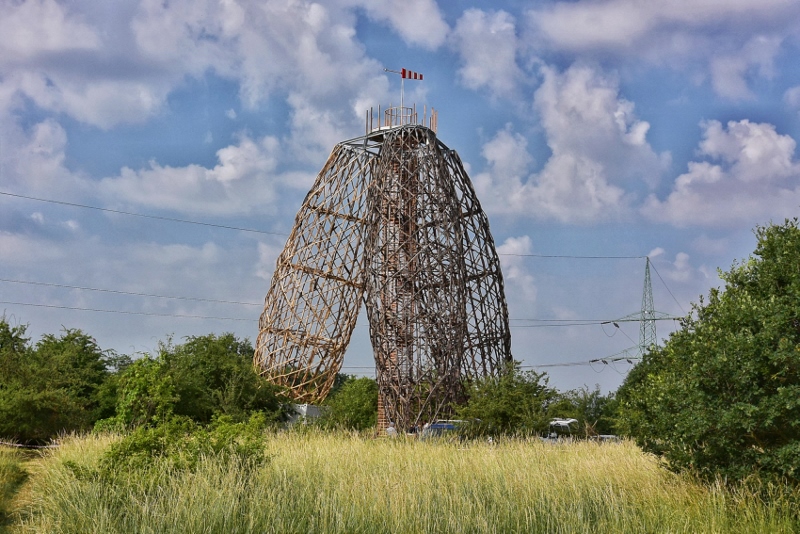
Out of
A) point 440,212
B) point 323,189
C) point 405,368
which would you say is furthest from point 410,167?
point 405,368

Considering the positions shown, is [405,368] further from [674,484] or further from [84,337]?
[674,484]

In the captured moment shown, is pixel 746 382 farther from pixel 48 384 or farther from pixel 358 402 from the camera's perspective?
pixel 358 402

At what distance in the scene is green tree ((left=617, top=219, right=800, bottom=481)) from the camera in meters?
9.59

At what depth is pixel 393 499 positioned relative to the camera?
980cm

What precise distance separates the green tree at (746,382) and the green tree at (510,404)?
11428 mm

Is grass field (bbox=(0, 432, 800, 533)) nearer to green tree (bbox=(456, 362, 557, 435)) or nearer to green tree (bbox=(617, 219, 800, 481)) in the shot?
green tree (bbox=(617, 219, 800, 481))

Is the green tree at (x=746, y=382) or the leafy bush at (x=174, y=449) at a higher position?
the green tree at (x=746, y=382)

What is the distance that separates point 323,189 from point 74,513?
2376 centimetres

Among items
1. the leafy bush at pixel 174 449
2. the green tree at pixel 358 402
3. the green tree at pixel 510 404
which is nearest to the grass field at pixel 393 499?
the leafy bush at pixel 174 449

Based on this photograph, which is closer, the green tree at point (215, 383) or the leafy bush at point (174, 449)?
the leafy bush at point (174, 449)

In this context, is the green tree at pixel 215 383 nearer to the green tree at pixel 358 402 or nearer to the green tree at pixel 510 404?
the green tree at pixel 358 402

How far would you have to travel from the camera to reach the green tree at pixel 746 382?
9.59 m

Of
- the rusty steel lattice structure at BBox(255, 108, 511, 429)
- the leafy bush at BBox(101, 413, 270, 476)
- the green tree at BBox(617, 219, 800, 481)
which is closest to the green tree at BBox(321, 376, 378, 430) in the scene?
the rusty steel lattice structure at BBox(255, 108, 511, 429)

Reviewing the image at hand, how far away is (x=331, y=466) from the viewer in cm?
1200
